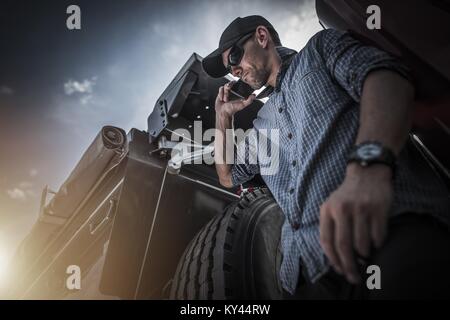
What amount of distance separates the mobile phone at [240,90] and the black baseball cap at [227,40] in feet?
0.34

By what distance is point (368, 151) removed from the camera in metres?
0.74

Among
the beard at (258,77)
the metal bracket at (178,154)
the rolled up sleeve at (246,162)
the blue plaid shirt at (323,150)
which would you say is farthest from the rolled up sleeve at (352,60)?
the metal bracket at (178,154)

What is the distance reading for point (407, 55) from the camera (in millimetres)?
1197

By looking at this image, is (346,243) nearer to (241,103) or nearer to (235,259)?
(235,259)

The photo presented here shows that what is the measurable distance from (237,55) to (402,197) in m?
1.19

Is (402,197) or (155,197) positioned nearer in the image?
(402,197)

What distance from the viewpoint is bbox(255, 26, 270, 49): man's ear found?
5.50 ft

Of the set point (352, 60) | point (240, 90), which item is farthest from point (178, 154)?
point (352, 60)

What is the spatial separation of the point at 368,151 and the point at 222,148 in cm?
107

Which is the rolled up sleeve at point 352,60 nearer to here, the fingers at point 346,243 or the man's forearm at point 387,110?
the man's forearm at point 387,110

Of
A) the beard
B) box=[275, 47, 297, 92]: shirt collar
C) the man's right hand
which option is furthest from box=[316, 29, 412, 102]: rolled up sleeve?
the man's right hand

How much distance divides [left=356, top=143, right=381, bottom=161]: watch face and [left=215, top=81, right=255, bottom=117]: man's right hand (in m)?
0.97
